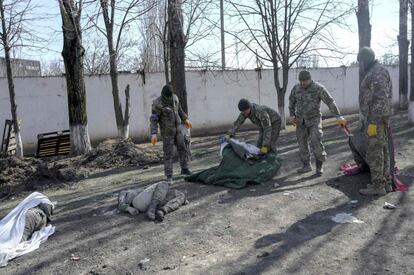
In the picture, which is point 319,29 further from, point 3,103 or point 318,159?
point 3,103

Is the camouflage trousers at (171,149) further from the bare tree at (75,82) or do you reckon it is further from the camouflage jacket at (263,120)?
the bare tree at (75,82)

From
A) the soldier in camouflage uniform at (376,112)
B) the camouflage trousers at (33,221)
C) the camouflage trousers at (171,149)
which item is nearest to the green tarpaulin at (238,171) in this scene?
the camouflage trousers at (171,149)

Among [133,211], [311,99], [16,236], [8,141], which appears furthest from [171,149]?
[8,141]

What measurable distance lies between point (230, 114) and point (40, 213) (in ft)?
40.5

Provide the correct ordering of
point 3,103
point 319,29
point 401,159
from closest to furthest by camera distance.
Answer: point 401,159 → point 3,103 → point 319,29

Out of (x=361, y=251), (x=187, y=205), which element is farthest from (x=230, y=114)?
(x=361, y=251)

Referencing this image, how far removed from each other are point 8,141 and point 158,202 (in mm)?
7918

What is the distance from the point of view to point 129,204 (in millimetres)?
5434

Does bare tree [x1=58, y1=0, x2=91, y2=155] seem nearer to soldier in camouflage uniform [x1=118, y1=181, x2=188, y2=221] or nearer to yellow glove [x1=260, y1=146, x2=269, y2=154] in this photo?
soldier in camouflage uniform [x1=118, y1=181, x2=188, y2=221]

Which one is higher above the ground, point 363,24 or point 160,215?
point 363,24

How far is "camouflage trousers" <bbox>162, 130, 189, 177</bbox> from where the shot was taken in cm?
684

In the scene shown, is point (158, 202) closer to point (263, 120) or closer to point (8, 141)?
point (263, 120)

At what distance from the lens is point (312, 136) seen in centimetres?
→ 655

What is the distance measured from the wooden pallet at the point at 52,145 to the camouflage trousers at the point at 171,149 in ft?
20.3
